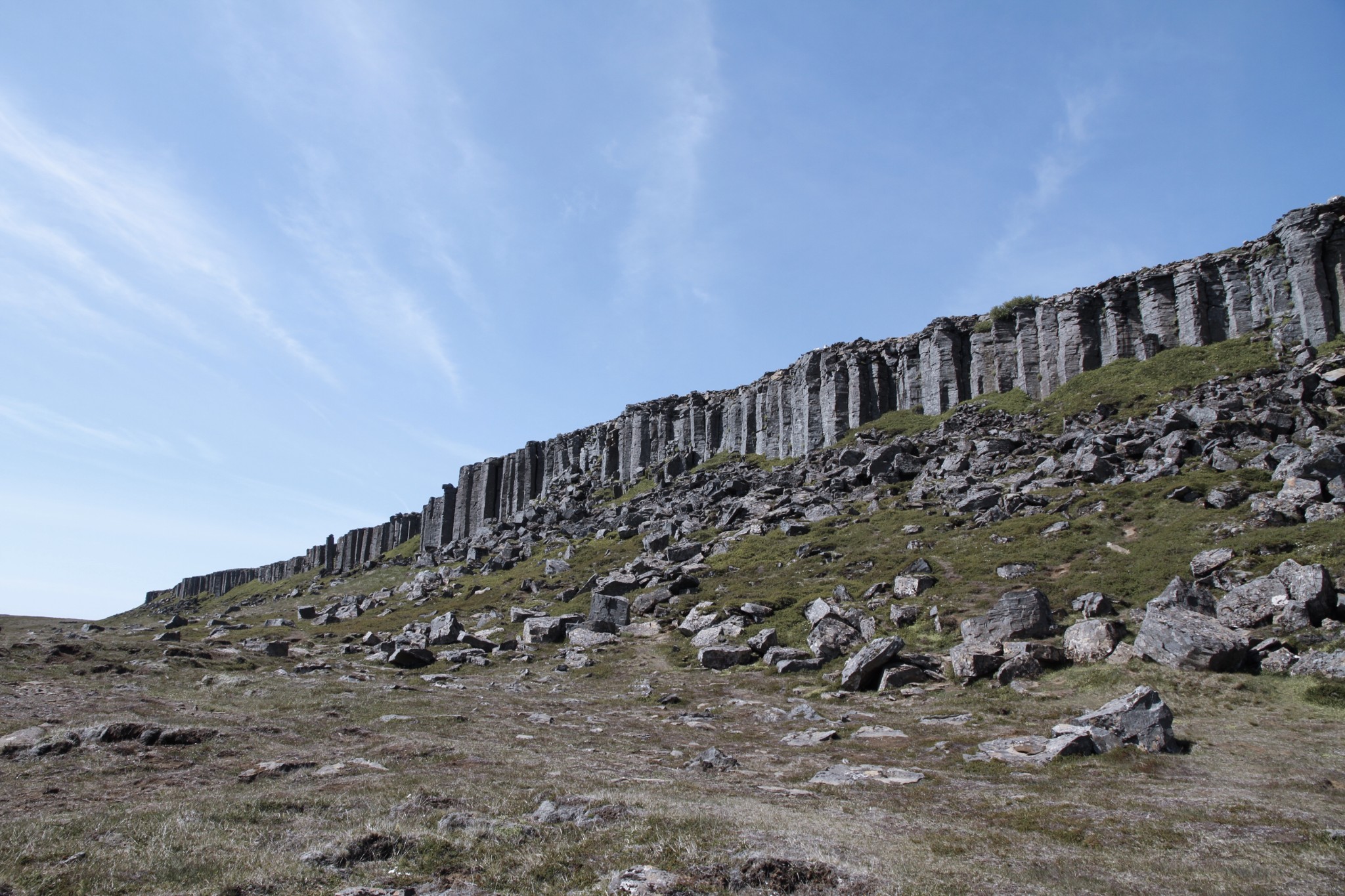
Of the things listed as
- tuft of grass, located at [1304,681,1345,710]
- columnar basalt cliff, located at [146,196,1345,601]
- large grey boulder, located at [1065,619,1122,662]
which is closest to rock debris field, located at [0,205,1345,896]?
tuft of grass, located at [1304,681,1345,710]

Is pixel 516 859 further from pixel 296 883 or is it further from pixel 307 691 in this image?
pixel 307 691

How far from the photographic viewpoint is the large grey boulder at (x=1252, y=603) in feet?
99.0

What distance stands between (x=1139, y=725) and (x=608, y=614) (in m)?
41.4

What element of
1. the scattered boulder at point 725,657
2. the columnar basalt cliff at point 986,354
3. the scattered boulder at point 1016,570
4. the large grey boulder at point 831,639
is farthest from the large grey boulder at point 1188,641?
the columnar basalt cliff at point 986,354

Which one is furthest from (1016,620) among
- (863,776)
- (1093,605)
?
(863,776)

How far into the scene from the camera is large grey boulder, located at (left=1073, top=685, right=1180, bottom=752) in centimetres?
2061

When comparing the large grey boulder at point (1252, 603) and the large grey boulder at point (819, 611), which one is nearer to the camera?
the large grey boulder at point (1252, 603)

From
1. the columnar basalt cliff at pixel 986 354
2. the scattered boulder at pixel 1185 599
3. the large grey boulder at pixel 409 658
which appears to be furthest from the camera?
the columnar basalt cliff at pixel 986 354

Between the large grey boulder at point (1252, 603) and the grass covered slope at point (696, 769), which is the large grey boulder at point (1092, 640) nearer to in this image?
the grass covered slope at point (696, 769)

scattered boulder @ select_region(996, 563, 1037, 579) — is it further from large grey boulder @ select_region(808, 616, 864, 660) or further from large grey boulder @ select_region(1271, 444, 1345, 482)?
large grey boulder @ select_region(1271, 444, 1345, 482)

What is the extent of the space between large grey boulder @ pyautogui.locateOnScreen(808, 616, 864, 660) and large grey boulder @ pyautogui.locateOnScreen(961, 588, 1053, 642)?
6.41m

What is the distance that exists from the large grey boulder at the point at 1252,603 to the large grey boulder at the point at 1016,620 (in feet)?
22.7

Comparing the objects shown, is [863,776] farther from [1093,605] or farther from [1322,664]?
[1093,605]

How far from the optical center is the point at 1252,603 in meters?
31.2
